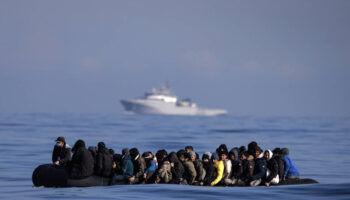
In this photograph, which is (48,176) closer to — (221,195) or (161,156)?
(161,156)

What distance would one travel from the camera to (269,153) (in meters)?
17.8

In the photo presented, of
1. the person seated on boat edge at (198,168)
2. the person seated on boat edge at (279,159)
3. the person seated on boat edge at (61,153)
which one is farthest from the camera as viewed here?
the person seated on boat edge at (61,153)

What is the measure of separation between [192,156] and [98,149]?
274 cm

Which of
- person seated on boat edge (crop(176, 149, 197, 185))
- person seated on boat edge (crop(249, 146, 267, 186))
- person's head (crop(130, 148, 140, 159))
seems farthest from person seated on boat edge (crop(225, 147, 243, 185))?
person's head (crop(130, 148, 140, 159))

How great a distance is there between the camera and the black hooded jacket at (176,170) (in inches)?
707

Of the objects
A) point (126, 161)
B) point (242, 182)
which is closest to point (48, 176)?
point (126, 161)

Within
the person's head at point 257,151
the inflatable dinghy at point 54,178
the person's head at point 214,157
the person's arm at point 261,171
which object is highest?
the person's head at point 257,151

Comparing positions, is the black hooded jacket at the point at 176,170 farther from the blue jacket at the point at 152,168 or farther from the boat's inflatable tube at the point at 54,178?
the boat's inflatable tube at the point at 54,178

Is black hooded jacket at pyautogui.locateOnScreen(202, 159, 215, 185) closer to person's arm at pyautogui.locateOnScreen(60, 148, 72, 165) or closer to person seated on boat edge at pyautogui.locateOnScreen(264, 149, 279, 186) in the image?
person seated on boat edge at pyautogui.locateOnScreen(264, 149, 279, 186)

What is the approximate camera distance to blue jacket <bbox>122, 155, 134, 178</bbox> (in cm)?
1805

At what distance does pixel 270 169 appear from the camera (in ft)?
59.1

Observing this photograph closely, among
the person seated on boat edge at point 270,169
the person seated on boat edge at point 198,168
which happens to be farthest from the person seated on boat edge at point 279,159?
the person seated on boat edge at point 198,168

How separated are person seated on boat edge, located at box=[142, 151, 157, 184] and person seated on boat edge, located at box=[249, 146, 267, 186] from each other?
2.88m

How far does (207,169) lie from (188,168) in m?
0.58
